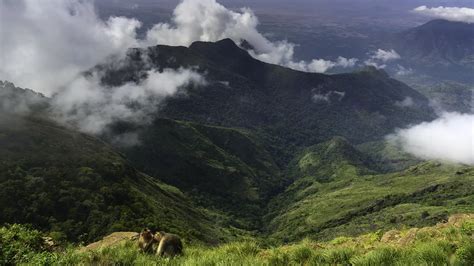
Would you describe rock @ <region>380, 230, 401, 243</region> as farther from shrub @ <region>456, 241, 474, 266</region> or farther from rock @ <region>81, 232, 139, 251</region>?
rock @ <region>81, 232, 139, 251</region>

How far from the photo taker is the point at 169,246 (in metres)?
13.8

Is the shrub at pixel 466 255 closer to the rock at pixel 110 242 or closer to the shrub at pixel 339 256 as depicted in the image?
the shrub at pixel 339 256

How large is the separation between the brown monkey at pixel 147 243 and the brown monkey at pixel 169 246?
219 millimetres

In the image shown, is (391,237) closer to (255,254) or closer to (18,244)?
(255,254)

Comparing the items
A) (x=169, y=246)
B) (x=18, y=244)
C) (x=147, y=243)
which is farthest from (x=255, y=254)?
(x=18, y=244)

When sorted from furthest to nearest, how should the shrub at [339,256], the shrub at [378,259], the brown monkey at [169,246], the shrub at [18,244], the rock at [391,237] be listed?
the rock at [391,237]
the brown monkey at [169,246]
the shrub at [18,244]
the shrub at [339,256]
the shrub at [378,259]

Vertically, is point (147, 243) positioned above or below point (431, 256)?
below

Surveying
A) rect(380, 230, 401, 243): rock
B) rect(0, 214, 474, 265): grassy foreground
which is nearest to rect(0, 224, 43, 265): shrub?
rect(0, 214, 474, 265): grassy foreground

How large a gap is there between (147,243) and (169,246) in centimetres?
84

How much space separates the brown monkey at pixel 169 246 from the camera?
13469mm

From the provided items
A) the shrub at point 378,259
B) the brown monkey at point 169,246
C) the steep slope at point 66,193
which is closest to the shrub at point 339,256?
the shrub at point 378,259

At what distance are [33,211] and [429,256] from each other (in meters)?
134

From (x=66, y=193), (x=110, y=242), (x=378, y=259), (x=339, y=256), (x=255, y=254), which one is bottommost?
(x=66, y=193)

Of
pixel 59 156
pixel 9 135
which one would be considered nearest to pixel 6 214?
pixel 59 156
